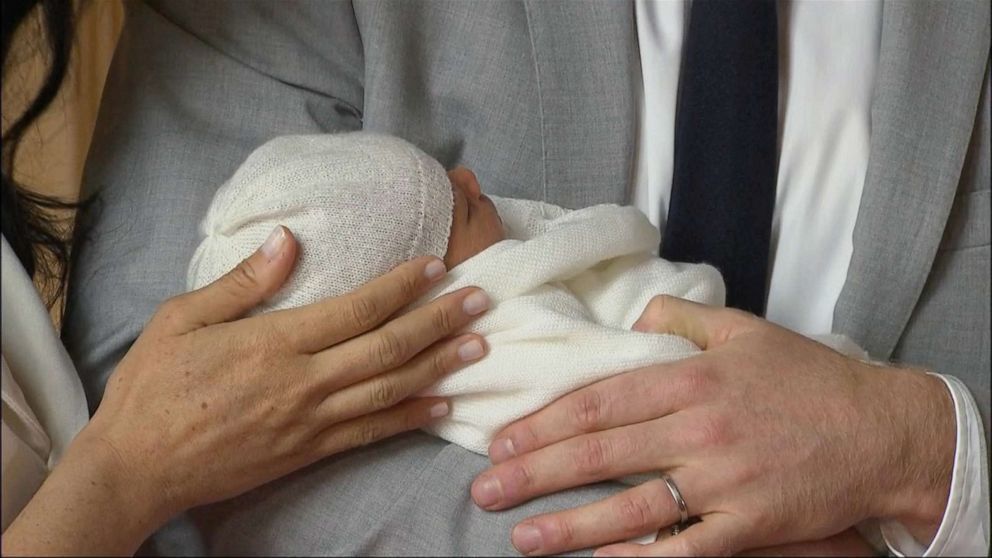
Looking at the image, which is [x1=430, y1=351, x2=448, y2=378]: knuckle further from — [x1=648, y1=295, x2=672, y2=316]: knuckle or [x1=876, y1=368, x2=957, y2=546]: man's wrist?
[x1=876, y1=368, x2=957, y2=546]: man's wrist

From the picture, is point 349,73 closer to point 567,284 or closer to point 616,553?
point 567,284

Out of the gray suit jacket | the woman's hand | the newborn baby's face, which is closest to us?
the woman's hand

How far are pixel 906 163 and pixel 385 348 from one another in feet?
1.98

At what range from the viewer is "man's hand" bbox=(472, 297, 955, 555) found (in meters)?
0.77

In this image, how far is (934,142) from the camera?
39.8 inches

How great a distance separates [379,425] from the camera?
811 millimetres

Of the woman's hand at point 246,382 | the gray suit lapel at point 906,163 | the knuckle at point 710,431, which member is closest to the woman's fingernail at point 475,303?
the woman's hand at point 246,382

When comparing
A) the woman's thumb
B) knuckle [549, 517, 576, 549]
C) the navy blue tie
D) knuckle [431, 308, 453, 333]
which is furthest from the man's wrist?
the woman's thumb

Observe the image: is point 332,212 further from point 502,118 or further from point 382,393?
point 502,118

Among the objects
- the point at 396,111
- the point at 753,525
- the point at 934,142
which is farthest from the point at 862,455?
the point at 396,111

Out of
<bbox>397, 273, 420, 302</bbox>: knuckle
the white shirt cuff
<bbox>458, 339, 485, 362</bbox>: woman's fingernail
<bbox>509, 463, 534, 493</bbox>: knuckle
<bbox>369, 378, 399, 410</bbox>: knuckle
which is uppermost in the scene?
<bbox>397, 273, 420, 302</bbox>: knuckle

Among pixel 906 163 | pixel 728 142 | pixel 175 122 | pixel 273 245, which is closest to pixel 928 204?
pixel 906 163

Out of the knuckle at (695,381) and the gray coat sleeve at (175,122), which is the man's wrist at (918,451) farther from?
the gray coat sleeve at (175,122)

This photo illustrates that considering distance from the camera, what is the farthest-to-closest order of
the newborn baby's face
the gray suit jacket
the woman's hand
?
the gray suit jacket, the newborn baby's face, the woman's hand
